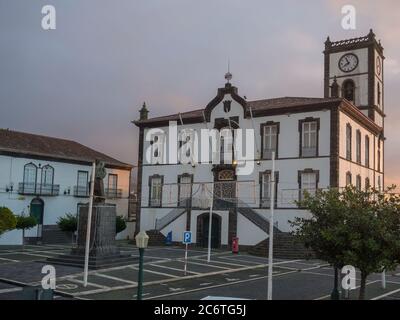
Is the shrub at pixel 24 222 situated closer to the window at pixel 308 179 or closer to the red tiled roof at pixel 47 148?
the red tiled roof at pixel 47 148

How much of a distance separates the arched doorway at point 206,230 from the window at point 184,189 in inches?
88.2

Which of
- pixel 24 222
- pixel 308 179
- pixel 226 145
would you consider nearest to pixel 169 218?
pixel 226 145

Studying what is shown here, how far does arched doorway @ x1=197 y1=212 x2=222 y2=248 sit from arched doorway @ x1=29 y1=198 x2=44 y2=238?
14.8 m

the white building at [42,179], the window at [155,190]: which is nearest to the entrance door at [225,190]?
the window at [155,190]

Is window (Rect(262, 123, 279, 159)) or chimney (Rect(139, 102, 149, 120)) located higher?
Answer: chimney (Rect(139, 102, 149, 120))

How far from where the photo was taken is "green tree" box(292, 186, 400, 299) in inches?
607

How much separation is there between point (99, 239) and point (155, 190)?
1872 cm

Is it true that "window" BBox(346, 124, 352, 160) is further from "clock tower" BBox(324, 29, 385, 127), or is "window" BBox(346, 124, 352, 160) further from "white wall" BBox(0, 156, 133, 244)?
"white wall" BBox(0, 156, 133, 244)

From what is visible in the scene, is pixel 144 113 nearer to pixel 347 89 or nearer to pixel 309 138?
pixel 309 138

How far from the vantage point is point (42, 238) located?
1745 inches

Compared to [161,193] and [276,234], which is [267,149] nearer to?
[276,234]

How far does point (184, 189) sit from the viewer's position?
4288 centimetres

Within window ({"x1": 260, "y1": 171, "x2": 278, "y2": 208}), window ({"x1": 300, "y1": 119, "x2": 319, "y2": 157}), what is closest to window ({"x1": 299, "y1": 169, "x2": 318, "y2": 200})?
window ({"x1": 300, "y1": 119, "x2": 319, "y2": 157})
